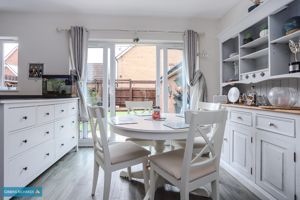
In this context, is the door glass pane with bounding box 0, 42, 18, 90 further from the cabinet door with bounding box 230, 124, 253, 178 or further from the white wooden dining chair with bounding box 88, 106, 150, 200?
the cabinet door with bounding box 230, 124, 253, 178

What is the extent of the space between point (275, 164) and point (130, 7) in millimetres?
2874

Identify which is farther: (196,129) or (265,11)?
(265,11)

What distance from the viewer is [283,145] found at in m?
1.47

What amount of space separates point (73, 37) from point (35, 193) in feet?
7.91

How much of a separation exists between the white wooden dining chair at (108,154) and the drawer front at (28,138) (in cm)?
66

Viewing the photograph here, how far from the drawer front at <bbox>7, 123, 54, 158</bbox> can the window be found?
180cm

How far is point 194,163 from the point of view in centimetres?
130

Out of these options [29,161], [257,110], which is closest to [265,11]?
[257,110]

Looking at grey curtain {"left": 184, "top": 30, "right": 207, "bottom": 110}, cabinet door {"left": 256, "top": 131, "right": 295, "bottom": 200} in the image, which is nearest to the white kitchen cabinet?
cabinet door {"left": 256, "top": 131, "right": 295, "bottom": 200}

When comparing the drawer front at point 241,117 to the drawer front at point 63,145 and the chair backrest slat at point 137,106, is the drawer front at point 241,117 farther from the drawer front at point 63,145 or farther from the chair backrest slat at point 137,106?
the drawer front at point 63,145

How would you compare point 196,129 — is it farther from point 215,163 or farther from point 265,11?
point 265,11

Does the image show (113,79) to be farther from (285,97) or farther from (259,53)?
(285,97)

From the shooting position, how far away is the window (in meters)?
3.26

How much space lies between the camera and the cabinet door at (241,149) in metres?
1.87
